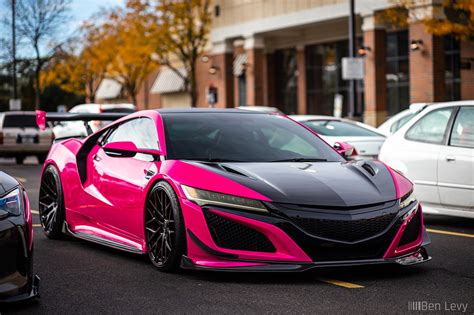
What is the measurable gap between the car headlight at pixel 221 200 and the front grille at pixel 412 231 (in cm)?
112

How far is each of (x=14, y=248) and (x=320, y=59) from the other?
4475 centimetres

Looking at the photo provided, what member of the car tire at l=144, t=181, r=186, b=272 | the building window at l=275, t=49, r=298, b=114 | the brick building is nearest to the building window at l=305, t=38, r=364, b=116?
the brick building

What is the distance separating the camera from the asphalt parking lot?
20.2 ft

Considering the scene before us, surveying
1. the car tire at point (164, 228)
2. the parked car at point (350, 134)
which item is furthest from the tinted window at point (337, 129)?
the car tire at point (164, 228)

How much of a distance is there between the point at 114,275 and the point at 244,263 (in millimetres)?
1097

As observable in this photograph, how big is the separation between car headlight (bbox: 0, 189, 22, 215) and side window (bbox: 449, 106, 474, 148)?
6.16 m

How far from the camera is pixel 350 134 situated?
16.5 metres

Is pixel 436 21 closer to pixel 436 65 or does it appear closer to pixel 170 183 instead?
pixel 436 65

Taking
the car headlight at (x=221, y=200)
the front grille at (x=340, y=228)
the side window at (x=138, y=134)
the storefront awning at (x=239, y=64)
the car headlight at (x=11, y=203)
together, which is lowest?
the front grille at (x=340, y=228)

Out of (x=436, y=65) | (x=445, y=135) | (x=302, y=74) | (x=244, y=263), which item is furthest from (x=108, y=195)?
(x=302, y=74)

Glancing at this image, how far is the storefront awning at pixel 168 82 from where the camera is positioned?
61.1 meters

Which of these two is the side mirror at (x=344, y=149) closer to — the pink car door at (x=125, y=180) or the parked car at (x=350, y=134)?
the pink car door at (x=125, y=180)

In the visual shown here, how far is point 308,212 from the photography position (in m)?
6.94

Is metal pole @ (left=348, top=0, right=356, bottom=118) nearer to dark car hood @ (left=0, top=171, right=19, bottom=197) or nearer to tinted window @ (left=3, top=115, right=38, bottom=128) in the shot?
tinted window @ (left=3, top=115, right=38, bottom=128)
